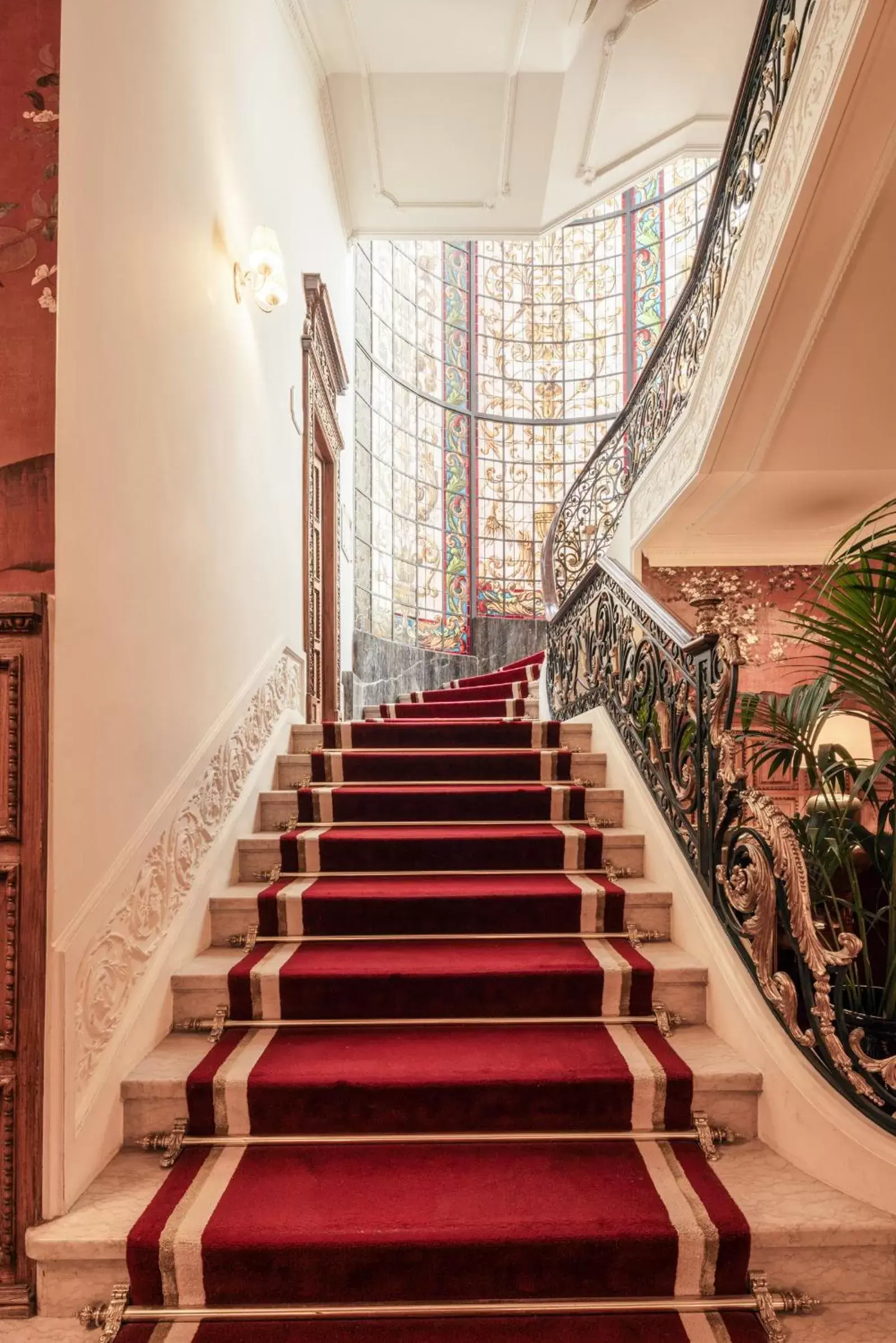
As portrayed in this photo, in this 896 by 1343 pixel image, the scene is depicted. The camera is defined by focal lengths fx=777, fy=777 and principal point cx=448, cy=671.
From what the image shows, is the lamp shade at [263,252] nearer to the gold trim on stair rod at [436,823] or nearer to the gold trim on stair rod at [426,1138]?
the gold trim on stair rod at [436,823]

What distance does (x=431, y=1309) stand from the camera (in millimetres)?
1515

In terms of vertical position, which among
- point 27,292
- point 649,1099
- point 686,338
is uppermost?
point 686,338

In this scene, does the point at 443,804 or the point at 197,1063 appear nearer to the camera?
the point at 197,1063

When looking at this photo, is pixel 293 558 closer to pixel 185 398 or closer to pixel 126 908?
pixel 185 398

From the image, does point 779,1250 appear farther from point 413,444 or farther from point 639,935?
point 413,444

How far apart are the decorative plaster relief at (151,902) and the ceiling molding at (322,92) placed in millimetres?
3984

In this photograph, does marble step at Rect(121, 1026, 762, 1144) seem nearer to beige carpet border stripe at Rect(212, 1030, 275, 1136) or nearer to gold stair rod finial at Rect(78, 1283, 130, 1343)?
beige carpet border stripe at Rect(212, 1030, 275, 1136)

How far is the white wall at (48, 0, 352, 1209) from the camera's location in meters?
1.72

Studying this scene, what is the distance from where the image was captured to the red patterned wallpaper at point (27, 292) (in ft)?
5.31

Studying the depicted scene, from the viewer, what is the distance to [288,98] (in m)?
4.20

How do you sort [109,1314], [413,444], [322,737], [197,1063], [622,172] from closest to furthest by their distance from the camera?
1. [109,1314]
2. [197,1063]
3. [322,737]
4. [622,172]
5. [413,444]

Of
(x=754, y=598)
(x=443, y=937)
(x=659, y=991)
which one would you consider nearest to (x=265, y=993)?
(x=443, y=937)

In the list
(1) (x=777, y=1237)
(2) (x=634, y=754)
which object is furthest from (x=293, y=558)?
(1) (x=777, y=1237)

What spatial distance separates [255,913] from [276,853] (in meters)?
0.34
